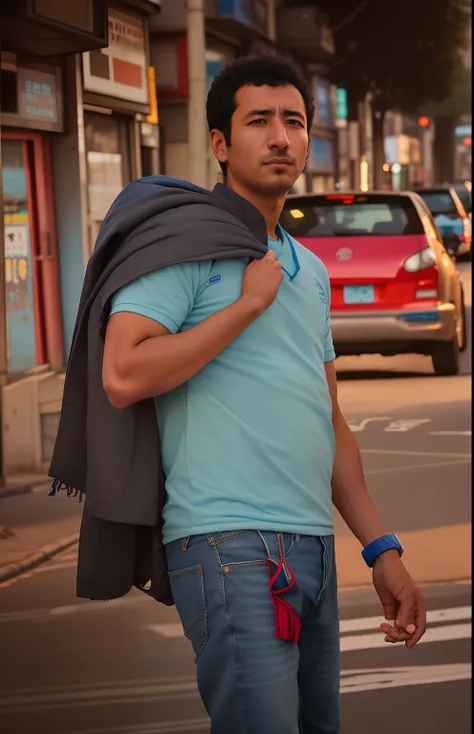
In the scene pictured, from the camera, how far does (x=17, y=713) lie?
4.88 m

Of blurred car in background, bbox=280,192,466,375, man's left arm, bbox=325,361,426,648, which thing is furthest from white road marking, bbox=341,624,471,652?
blurred car in background, bbox=280,192,466,375

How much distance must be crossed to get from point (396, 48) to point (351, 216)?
1188 inches

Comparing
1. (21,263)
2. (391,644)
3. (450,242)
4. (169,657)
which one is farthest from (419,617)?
(450,242)

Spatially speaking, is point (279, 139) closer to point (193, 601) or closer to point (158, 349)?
point (158, 349)

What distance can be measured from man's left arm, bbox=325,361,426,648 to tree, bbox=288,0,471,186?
1270 inches

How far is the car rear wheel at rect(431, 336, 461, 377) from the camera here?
13461mm

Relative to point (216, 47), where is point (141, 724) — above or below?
below

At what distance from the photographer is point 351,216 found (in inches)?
486

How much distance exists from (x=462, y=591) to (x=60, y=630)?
5.23 feet

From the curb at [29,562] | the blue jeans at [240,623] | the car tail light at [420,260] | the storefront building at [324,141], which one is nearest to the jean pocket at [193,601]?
the blue jeans at [240,623]

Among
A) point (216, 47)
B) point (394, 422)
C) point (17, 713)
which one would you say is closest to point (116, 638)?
point (17, 713)

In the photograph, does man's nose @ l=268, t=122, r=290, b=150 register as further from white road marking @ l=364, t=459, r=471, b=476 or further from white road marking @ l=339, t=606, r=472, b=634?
white road marking @ l=364, t=459, r=471, b=476

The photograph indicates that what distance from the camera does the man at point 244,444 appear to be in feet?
8.85

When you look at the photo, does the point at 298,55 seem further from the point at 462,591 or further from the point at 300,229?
the point at 462,591
